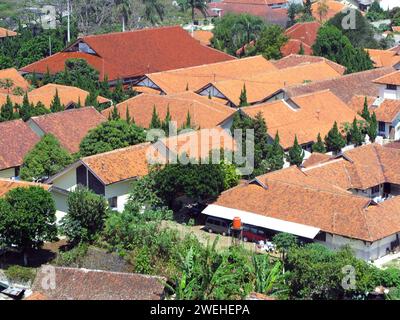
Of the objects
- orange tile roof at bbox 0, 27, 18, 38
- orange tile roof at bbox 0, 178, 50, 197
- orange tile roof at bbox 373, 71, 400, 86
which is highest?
orange tile roof at bbox 0, 178, 50, 197

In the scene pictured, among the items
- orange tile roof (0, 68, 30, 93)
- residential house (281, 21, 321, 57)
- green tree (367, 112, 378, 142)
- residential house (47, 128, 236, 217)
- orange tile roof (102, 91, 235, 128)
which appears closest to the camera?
residential house (47, 128, 236, 217)

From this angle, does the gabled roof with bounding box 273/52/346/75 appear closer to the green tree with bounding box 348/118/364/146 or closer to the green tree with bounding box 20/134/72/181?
the green tree with bounding box 348/118/364/146

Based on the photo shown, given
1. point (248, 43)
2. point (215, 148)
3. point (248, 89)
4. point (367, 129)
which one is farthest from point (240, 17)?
point (215, 148)

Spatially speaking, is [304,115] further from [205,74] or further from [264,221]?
[264,221]

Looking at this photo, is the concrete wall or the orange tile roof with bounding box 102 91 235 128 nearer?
the concrete wall

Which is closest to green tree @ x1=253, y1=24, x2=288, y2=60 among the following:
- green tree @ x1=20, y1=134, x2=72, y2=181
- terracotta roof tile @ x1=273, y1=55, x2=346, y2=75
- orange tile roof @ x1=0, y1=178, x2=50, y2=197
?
terracotta roof tile @ x1=273, y1=55, x2=346, y2=75

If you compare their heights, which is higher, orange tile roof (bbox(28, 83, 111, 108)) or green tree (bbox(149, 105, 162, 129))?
green tree (bbox(149, 105, 162, 129))

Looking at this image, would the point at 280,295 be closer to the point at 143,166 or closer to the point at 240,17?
the point at 143,166

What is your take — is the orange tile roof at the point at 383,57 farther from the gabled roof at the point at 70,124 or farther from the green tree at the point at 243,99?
the gabled roof at the point at 70,124
